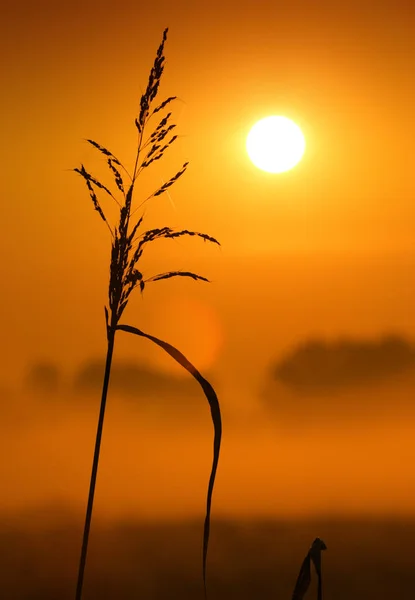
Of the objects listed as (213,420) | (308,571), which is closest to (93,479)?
(213,420)

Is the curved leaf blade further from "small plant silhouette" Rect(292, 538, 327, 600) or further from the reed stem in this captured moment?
"small plant silhouette" Rect(292, 538, 327, 600)

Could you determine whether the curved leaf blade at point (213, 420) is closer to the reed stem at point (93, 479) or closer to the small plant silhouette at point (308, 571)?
the reed stem at point (93, 479)

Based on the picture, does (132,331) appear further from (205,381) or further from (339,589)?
(339,589)

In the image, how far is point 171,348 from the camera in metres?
3.17

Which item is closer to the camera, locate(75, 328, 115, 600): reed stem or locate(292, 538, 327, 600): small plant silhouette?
locate(75, 328, 115, 600): reed stem

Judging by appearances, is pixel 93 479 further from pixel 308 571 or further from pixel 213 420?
pixel 308 571

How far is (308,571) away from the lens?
3.48 meters

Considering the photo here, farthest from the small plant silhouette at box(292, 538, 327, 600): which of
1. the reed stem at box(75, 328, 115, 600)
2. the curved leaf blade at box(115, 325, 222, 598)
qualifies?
the reed stem at box(75, 328, 115, 600)

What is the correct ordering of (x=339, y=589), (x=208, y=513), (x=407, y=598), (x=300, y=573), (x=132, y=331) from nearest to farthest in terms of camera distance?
(x=208, y=513)
(x=132, y=331)
(x=300, y=573)
(x=407, y=598)
(x=339, y=589)

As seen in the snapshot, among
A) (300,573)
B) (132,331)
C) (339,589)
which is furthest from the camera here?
(339,589)

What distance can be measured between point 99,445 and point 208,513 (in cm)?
39

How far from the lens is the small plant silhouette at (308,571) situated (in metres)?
3.41

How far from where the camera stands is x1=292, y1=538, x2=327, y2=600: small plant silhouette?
11.2 feet

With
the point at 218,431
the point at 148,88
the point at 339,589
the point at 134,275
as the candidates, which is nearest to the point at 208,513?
the point at 218,431
